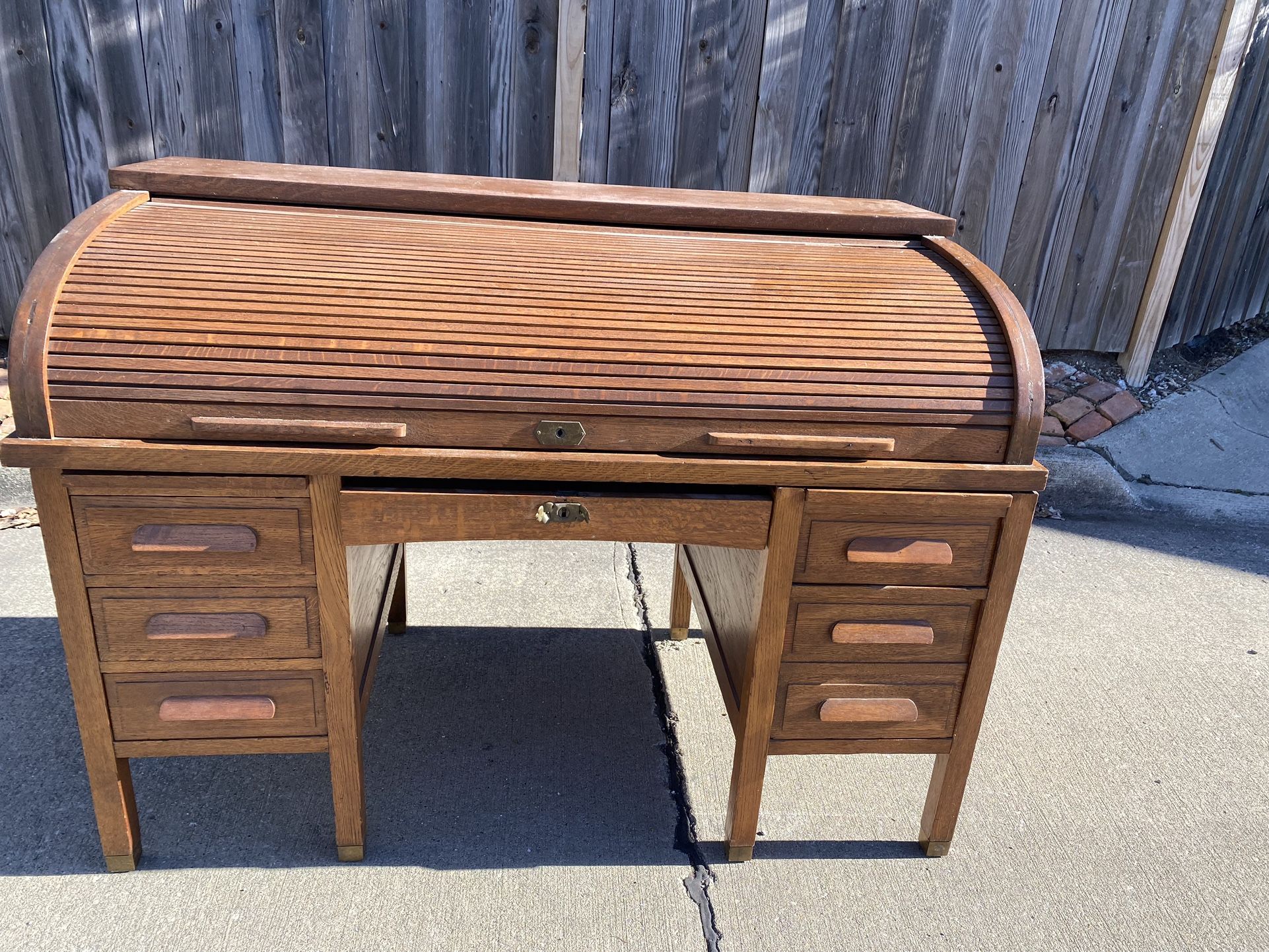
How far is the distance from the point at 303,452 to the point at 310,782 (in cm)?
96

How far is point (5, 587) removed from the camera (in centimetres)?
272

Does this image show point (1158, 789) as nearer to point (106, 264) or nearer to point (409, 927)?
point (409, 927)

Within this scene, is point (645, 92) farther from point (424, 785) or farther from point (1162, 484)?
point (1162, 484)

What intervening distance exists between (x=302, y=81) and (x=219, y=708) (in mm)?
2394

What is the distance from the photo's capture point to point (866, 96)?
3420 millimetres

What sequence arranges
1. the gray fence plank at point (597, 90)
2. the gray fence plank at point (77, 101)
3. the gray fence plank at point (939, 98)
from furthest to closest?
the gray fence plank at point (939, 98), the gray fence plank at point (597, 90), the gray fence plank at point (77, 101)

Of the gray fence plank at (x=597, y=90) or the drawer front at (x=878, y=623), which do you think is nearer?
the drawer front at (x=878, y=623)

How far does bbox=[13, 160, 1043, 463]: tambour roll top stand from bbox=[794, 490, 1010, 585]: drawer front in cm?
9

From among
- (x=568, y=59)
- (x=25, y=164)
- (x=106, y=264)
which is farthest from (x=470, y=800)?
(x=25, y=164)

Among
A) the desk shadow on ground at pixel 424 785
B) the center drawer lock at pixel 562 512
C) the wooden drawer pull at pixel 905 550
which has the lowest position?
the desk shadow on ground at pixel 424 785

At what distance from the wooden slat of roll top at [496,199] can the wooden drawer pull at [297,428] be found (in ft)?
2.11

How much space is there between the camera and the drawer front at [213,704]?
5.39ft

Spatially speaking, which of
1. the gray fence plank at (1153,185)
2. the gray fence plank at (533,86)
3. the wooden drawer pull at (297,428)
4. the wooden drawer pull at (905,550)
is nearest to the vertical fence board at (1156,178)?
the gray fence plank at (1153,185)

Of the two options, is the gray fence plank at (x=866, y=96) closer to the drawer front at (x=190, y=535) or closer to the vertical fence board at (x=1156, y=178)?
the vertical fence board at (x=1156, y=178)
